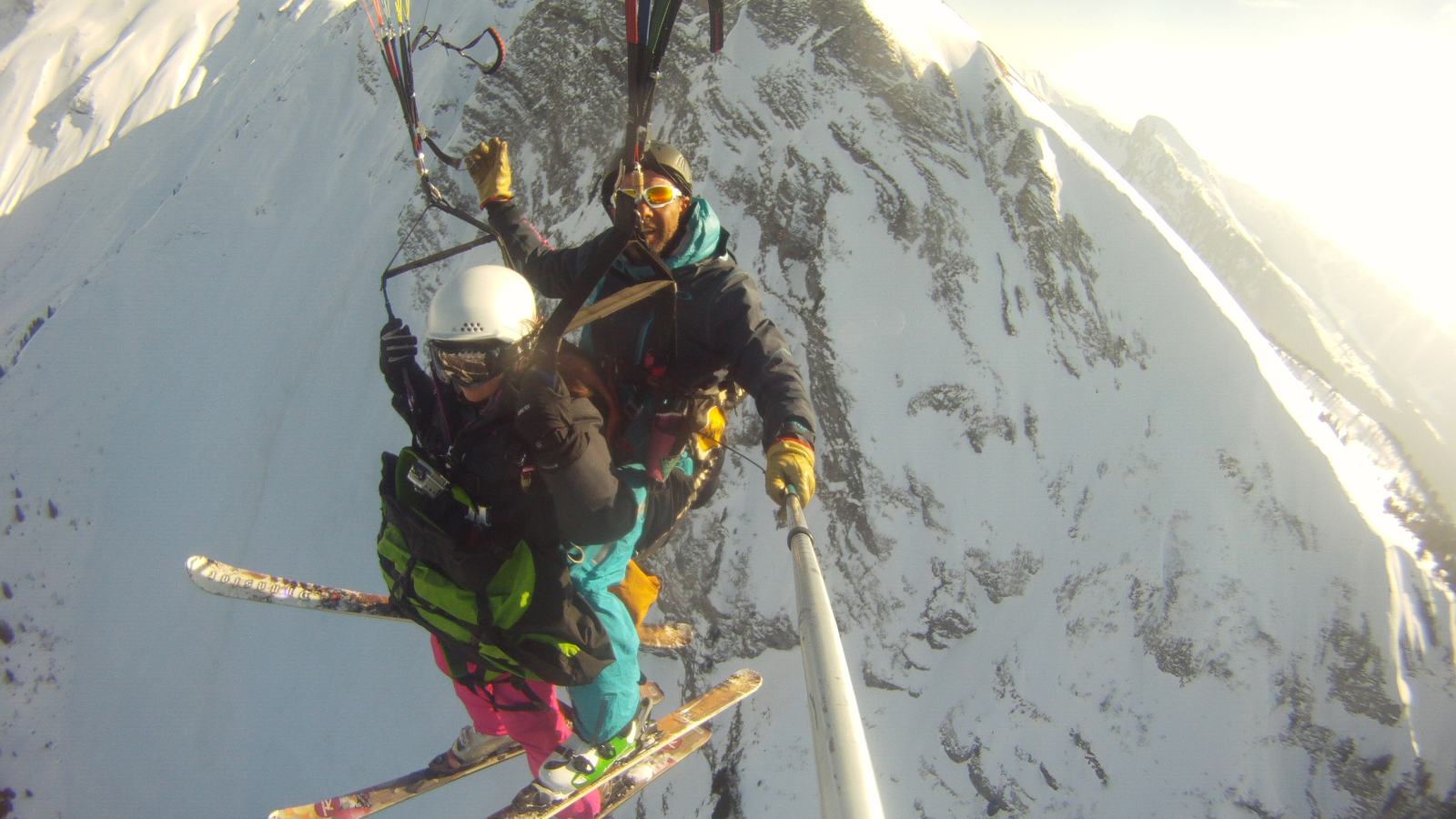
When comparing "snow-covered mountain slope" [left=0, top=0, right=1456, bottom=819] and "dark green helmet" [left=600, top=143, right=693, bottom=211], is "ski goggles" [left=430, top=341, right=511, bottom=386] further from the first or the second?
"snow-covered mountain slope" [left=0, top=0, right=1456, bottom=819]

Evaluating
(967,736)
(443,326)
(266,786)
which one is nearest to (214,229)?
(266,786)

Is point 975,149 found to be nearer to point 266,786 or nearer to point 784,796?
point 784,796

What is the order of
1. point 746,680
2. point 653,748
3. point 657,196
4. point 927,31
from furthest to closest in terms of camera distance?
1. point 927,31
2. point 746,680
3. point 653,748
4. point 657,196

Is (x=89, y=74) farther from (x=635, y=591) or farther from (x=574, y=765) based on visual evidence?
(x=574, y=765)

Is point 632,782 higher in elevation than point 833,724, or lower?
lower

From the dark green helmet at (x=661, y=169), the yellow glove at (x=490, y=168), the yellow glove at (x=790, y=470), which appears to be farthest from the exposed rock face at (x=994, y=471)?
the yellow glove at (x=790, y=470)

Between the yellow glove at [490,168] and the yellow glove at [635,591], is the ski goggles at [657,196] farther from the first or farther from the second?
the yellow glove at [635,591]

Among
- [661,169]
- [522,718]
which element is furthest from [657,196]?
[522,718]

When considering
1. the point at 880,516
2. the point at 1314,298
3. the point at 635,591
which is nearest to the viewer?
the point at 635,591
